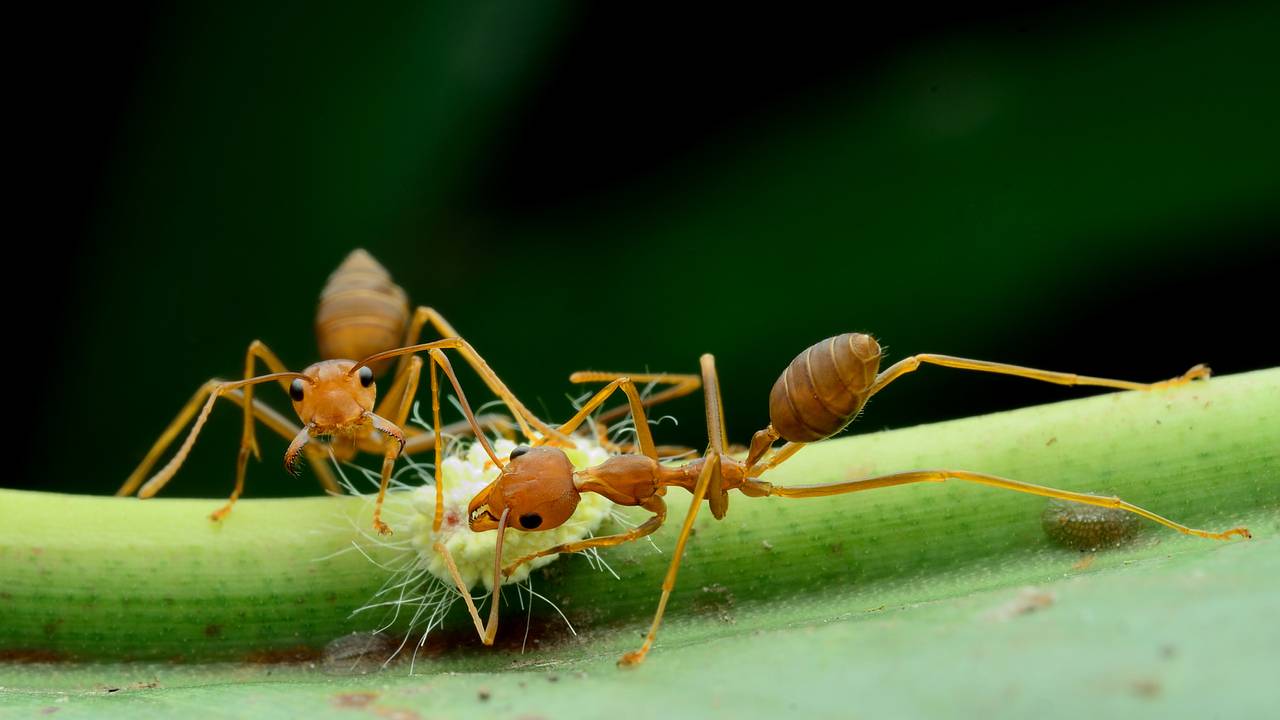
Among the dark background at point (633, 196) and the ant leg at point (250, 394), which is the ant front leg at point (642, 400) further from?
the ant leg at point (250, 394)

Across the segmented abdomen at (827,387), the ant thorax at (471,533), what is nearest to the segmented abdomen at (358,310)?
the ant thorax at (471,533)

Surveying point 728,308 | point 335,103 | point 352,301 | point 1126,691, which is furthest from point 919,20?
point 1126,691

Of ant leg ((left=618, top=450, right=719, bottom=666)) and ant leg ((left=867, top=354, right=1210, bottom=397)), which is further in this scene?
ant leg ((left=867, top=354, right=1210, bottom=397))

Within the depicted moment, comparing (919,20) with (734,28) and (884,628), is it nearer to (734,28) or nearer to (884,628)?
(734,28)

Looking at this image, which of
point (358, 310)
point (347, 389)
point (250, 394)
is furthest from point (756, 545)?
point (358, 310)

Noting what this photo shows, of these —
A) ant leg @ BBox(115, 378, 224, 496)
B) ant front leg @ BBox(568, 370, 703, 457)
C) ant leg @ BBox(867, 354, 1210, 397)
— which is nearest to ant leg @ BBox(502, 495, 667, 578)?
ant front leg @ BBox(568, 370, 703, 457)

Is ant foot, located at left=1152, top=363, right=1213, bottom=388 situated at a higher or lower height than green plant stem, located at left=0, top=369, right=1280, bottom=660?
higher

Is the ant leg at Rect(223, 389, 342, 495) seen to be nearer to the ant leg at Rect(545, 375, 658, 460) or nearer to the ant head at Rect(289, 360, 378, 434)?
the ant head at Rect(289, 360, 378, 434)
